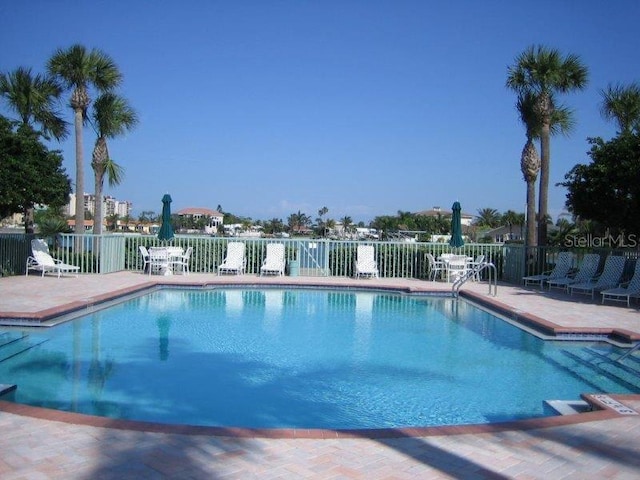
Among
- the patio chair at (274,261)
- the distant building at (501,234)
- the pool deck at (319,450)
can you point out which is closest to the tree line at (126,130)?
the patio chair at (274,261)

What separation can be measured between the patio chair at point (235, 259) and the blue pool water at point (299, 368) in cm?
521

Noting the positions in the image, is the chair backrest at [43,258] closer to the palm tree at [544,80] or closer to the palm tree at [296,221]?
the palm tree at [544,80]

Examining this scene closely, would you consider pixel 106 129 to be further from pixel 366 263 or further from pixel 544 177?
pixel 544 177

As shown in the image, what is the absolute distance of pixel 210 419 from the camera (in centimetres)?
506

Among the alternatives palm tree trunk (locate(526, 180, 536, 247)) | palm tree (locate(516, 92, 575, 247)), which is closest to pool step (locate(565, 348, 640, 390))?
palm tree trunk (locate(526, 180, 536, 247))

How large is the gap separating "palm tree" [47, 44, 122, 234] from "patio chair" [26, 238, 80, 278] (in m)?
2.72

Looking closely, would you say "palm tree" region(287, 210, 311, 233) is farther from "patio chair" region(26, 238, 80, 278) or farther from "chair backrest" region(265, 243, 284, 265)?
"patio chair" region(26, 238, 80, 278)

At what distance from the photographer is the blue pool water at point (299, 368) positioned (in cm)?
534

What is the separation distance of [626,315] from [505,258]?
684 cm

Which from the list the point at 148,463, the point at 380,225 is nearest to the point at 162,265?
the point at 148,463

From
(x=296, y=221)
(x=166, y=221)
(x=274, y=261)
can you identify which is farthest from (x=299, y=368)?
(x=296, y=221)

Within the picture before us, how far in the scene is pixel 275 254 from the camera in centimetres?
1642

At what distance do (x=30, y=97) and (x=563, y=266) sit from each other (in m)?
16.4

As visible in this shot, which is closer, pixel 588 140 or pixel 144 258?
pixel 588 140
